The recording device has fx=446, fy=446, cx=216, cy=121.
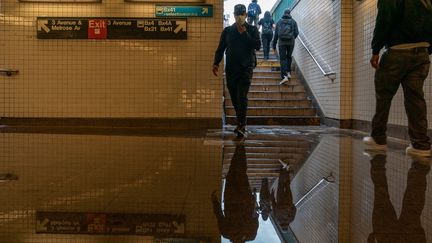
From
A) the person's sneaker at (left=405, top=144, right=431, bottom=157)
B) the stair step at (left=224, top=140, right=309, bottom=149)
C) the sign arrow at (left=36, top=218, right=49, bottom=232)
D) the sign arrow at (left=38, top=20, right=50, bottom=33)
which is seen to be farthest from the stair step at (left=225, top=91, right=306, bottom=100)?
the sign arrow at (left=36, top=218, right=49, bottom=232)

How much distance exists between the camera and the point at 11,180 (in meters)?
3.15

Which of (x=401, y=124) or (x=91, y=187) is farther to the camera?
(x=401, y=124)

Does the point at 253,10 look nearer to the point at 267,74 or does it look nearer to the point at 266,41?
the point at 266,41

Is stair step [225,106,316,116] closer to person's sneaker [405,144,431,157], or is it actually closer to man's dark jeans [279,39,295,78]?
man's dark jeans [279,39,295,78]

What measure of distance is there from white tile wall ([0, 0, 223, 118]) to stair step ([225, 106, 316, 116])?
1379 millimetres

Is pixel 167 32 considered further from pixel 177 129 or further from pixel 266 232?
pixel 266 232

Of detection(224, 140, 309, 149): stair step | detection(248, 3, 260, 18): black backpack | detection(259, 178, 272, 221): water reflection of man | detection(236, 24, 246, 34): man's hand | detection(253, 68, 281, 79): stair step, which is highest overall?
detection(248, 3, 260, 18): black backpack

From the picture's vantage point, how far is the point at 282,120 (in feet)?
30.2

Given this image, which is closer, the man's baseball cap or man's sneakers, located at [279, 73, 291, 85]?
the man's baseball cap

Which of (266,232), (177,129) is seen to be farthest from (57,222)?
(177,129)

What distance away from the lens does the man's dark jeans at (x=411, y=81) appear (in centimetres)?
438

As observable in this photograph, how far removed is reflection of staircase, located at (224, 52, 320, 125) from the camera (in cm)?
923

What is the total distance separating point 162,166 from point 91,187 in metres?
0.93

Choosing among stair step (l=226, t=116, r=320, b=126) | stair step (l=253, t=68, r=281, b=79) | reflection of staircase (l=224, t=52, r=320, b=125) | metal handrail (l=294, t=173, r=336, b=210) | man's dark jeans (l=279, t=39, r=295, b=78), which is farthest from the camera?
stair step (l=253, t=68, r=281, b=79)
